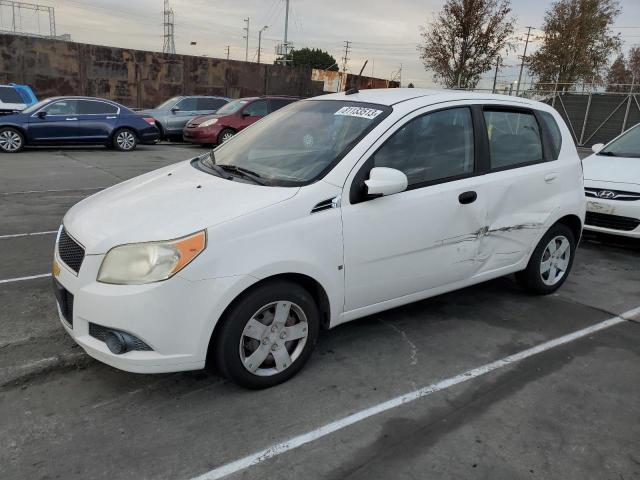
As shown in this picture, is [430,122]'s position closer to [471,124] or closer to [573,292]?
[471,124]

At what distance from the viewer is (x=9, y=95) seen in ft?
49.8

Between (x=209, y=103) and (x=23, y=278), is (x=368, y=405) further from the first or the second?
(x=209, y=103)

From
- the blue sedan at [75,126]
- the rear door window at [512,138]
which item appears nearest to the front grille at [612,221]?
the rear door window at [512,138]

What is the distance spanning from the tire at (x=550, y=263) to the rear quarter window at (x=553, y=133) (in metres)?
0.65

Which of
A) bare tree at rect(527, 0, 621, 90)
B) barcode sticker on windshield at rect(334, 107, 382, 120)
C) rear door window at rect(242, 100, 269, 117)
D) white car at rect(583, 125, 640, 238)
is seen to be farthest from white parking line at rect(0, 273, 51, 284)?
bare tree at rect(527, 0, 621, 90)

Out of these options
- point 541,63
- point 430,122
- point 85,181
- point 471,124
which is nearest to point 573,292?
point 471,124

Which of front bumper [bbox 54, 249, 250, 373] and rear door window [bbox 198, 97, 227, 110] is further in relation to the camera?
rear door window [bbox 198, 97, 227, 110]

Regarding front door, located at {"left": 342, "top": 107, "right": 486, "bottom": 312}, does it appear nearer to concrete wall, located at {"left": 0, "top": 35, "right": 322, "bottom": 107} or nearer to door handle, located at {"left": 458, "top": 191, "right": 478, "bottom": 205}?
door handle, located at {"left": 458, "top": 191, "right": 478, "bottom": 205}

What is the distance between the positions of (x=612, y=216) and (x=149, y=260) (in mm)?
5622

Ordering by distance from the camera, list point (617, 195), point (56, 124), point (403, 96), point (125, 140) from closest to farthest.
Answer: point (403, 96) → point (617, 195) → point (56, 124) → point (125, 140)

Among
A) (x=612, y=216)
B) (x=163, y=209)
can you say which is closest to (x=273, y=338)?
(x=163, y=209)

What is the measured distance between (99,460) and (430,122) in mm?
2915

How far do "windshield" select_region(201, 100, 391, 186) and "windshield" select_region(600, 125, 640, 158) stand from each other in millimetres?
5038

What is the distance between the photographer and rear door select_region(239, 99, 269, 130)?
16.0 meters
